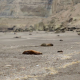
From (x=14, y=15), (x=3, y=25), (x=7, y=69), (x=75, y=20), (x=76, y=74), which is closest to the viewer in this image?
(x=76, y=74)

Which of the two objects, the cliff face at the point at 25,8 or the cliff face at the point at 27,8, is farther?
the cliff face at the point at 25,8

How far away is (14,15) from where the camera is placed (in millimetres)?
101438

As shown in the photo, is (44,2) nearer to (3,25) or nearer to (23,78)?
(3,25)

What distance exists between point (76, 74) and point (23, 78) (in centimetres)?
118

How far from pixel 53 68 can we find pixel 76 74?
0.78m

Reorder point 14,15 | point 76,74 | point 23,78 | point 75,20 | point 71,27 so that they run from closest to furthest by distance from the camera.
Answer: point 23,78 < point 76,74 < point 71,27 < point 75,20 < point 14,15

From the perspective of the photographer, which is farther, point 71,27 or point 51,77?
point 71,27

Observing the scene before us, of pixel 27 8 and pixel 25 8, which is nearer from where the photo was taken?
pixel 25 8

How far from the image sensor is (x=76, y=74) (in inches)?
169

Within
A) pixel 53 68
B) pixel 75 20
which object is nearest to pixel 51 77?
pixel 53 68

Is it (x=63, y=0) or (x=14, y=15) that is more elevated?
(x=63, y=0)

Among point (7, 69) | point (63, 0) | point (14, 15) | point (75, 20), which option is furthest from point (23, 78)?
point (14, 15)

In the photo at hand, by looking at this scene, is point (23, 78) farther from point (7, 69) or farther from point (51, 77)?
point (7, 69)

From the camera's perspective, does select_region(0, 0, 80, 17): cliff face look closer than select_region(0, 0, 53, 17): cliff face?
Yes
